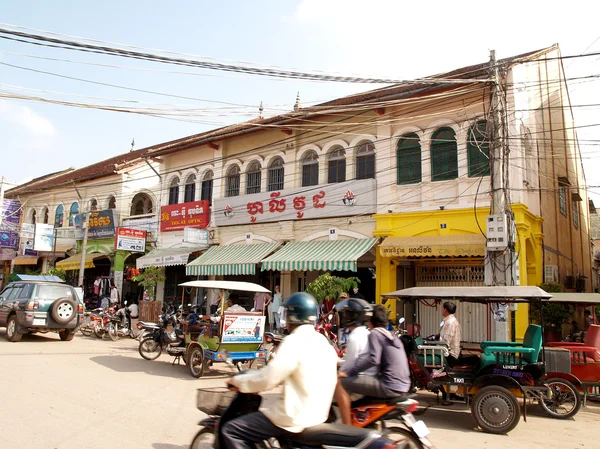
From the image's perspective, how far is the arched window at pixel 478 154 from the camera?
13617 millimetres

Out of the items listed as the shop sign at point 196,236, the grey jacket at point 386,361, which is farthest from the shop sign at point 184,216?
the grey jacket at point 386,361

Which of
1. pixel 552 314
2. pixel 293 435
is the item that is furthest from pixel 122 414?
pixel 552 314

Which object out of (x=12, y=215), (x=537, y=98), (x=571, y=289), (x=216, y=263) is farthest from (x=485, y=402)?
(x=12, y=215)

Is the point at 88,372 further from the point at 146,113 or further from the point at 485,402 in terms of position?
the point at 485,402

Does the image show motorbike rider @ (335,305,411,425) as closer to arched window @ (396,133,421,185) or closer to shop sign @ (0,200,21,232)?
arched window @ (396,133,421,185)

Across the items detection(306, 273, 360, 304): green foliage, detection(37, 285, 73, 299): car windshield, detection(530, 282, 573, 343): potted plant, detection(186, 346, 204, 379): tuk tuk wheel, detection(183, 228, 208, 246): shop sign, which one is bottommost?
detection(186, 346, 204, 379): tuk tuk wheel

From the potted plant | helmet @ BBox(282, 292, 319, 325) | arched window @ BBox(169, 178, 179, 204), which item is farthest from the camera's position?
arched window @ BBox(169, 178, 179, 204)

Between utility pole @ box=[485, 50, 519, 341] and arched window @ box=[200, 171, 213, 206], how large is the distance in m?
12.0

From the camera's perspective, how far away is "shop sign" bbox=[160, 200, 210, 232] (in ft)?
66.1

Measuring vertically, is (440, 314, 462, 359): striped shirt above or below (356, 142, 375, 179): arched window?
below

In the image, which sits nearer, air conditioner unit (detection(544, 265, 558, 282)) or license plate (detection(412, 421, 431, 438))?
license plate (detection(412, 421, 431, 438))

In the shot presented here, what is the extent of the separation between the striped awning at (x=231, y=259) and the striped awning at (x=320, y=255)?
664 millimetres

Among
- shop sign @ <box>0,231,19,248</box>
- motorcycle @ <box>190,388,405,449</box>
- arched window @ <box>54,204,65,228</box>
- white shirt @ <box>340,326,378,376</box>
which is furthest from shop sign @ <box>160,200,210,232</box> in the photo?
motorcycle @ <box>190,388,405,449</box>

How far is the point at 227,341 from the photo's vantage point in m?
9.86
